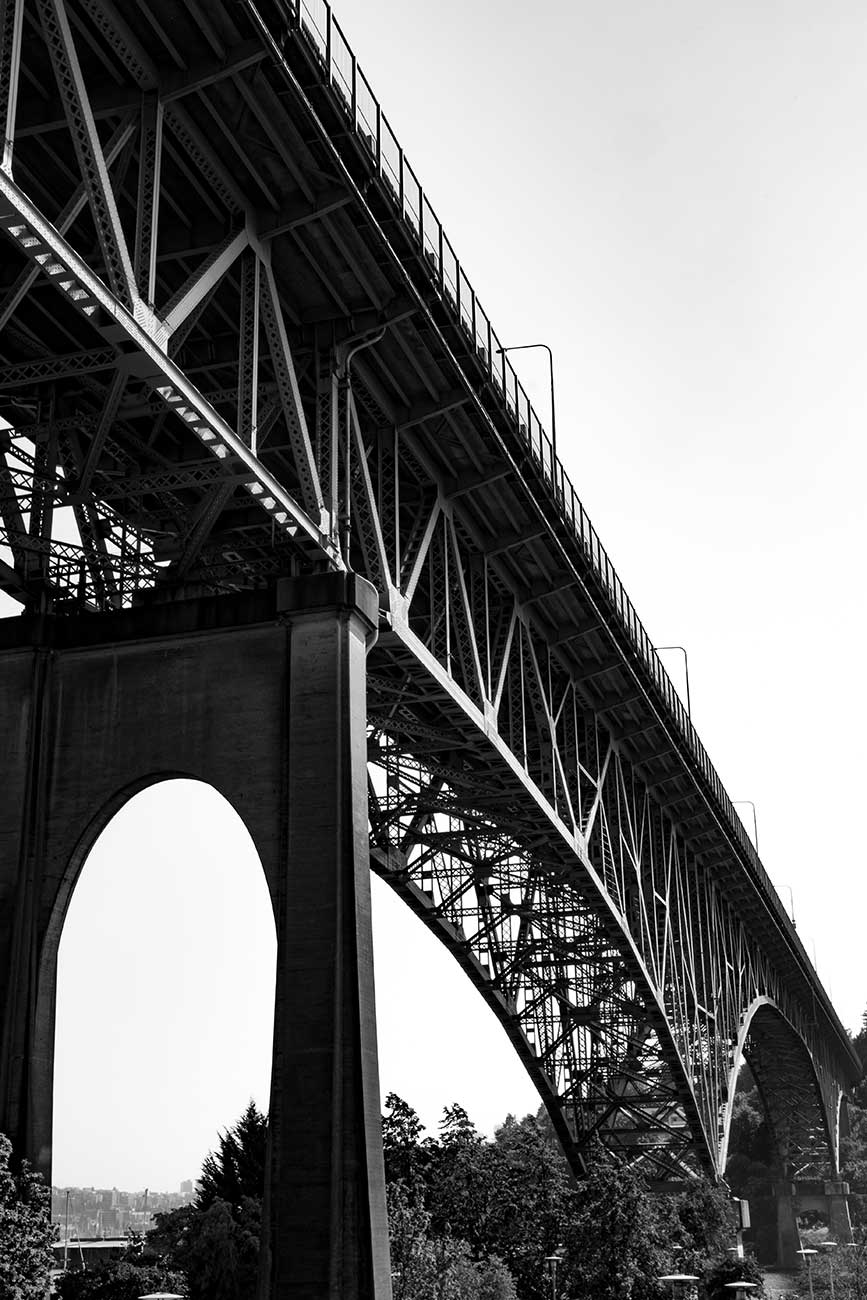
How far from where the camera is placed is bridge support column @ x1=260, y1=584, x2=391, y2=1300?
18656 millimetres

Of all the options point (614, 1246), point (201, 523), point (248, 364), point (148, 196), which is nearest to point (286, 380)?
point (248, 364)

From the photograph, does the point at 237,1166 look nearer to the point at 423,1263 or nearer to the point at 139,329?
the point at 423,1263

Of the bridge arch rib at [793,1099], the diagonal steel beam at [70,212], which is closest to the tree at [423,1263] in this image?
the diagonal steel beam at [70,212]

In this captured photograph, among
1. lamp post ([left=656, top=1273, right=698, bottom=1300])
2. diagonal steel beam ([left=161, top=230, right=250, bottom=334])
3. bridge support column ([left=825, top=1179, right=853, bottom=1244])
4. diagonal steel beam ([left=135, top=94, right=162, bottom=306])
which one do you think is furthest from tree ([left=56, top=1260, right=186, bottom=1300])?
bridge support column ([left=825, top=1179, right=853, bottom=1244])

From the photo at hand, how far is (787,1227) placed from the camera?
114875 mm

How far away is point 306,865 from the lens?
20547mm

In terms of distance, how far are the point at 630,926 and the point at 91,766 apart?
97.3 feet

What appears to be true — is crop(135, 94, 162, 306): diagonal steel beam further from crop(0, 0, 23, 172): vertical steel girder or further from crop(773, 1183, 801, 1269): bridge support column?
crop(773, 1183, 801, 1269): bridge support column

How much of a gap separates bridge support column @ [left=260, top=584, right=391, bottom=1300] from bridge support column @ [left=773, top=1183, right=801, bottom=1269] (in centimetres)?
10058

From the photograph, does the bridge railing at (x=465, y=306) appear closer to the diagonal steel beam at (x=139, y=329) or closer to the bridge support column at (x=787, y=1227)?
the diagonal steel beam at (x=139, y=329)

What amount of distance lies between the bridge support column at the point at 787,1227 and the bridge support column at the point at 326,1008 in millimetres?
100577

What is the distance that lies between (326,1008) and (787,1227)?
350 feet

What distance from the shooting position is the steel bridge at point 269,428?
1759 centimetres

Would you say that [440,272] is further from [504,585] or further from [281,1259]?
[281,1259]
